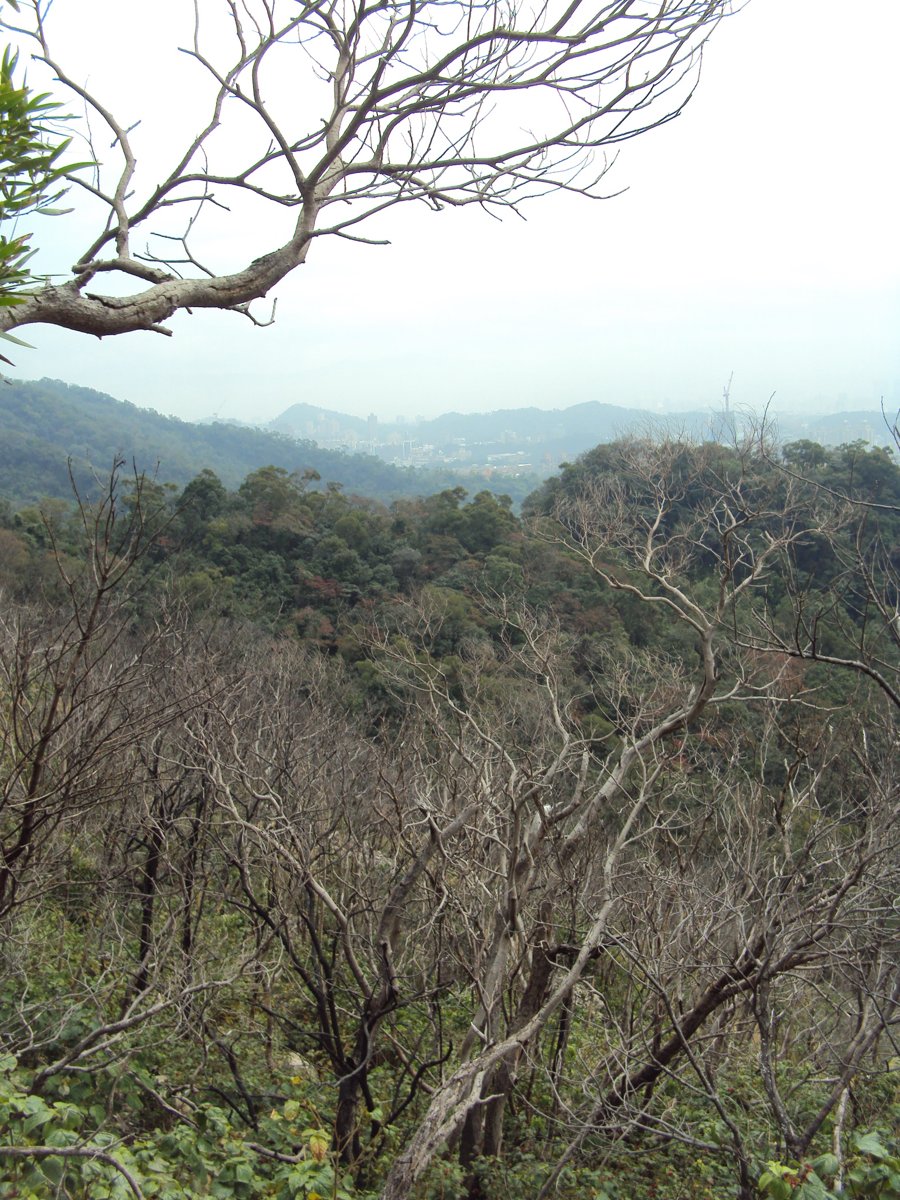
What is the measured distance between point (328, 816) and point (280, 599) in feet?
33.8

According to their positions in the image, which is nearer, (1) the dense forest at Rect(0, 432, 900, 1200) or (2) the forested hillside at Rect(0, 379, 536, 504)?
(1) the dense forest at Rect(0, 432, 900, 1200)

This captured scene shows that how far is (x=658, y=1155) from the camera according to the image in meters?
5.02

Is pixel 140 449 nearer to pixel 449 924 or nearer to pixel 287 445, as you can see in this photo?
pixel 287 445

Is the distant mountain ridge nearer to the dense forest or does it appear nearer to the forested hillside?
the forested hillside

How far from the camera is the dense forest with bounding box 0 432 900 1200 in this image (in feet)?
9.87

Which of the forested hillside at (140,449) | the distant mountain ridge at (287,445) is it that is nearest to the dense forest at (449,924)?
the distant mountain ridge at (287,445)

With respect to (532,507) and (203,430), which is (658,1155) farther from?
(203,430)

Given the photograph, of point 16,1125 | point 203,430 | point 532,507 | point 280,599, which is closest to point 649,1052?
point 16,1125

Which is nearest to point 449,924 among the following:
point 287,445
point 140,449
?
point 140,449

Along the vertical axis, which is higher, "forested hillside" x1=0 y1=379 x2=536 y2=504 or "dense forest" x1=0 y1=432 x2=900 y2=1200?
"forested hillside" x1=0 y1=379 x2=536 y2=504

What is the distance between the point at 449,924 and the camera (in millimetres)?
5723

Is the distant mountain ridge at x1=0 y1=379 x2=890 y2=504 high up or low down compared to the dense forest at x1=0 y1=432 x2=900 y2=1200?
up

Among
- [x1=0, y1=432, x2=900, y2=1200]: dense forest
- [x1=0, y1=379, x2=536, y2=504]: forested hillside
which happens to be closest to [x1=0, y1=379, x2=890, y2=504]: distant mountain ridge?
[x1=0, y1=379, x2=536, y2=504]: forested hillside

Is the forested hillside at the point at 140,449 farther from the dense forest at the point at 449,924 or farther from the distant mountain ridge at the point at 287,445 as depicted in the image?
the dense forest at the point at 449,924
